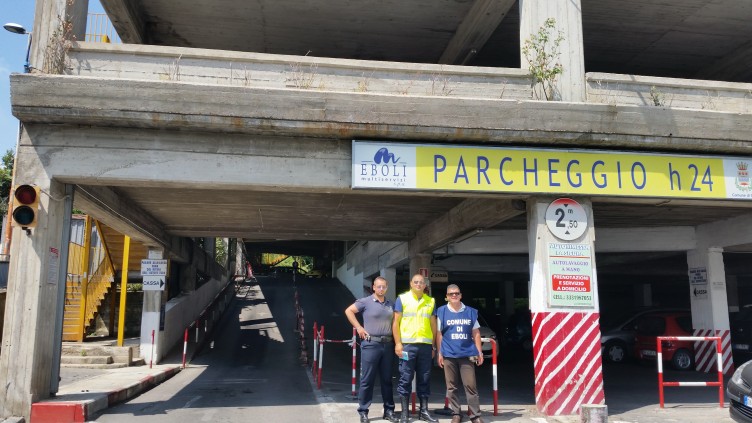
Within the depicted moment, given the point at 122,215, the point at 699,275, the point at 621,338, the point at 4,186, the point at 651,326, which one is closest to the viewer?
the point at 122,215

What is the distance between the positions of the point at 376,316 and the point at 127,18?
9.27 m

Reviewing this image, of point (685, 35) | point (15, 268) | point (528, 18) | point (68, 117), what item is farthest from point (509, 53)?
point (15, 268)

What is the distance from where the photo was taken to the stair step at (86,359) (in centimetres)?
1436

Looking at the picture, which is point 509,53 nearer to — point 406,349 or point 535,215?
point 535,215

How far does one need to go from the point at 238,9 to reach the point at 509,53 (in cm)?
690

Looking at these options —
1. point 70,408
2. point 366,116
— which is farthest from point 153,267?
point 366,116

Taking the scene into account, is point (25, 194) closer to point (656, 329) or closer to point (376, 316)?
point (376, 316)

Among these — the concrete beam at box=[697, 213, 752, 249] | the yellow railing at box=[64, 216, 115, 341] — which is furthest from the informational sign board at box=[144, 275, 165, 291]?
the concrete beam at box=[697, 213, 752, 249]

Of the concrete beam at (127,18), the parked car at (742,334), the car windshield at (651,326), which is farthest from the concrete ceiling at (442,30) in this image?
the car windshield at (651,326)

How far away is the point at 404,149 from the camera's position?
9.01 m

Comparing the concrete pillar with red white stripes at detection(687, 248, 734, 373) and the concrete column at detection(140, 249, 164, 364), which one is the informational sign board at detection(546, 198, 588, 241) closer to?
the concrete pillar with red white stripes at detection(687, 248, 734, 373)

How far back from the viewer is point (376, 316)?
300 inches

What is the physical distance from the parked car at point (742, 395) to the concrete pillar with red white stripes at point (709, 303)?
8.57 m

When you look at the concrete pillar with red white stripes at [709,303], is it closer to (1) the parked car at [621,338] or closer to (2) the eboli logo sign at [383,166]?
(1) the parked car at [621,338]
